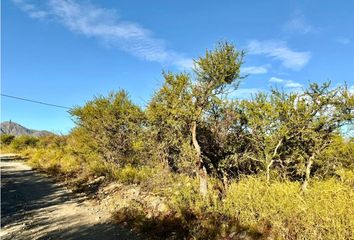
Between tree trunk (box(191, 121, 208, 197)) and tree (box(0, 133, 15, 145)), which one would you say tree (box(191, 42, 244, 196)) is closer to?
tree trunk (box(191, 121, 208, 197))

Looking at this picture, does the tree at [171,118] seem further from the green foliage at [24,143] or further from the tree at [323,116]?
the green foliage at [24,143]

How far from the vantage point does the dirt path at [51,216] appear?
9570mm

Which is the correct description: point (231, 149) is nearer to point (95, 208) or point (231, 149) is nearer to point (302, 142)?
point (302, 142)

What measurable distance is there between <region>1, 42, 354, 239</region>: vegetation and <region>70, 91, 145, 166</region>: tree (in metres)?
3.35

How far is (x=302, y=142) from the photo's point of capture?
34.5 ft

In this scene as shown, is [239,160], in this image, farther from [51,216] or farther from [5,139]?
[5,139]

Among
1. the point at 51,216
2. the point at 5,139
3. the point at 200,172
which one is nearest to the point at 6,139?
the point at 5,139

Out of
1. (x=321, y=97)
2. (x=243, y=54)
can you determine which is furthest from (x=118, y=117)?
(x=321, y=97)

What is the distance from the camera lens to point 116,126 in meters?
18.4

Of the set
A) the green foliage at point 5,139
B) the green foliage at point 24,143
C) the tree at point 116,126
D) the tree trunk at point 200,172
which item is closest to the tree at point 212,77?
the tree trunk at point 200,172

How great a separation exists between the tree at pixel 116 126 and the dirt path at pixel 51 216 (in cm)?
317

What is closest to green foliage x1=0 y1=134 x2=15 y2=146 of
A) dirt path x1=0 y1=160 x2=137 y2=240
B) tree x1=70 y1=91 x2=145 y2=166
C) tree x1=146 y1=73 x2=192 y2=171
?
tree x1=70 y1=91 x2=145 y2=166

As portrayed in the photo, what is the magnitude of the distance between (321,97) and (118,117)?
11.1 metres

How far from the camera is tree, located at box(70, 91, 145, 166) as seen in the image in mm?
16975
